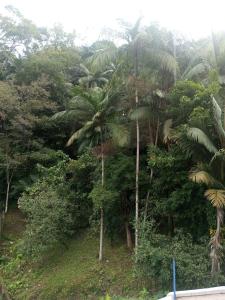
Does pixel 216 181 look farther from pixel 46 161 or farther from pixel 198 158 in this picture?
pixel 46 161

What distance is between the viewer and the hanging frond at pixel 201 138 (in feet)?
41.4

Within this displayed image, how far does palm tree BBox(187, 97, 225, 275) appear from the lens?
12.3 meters

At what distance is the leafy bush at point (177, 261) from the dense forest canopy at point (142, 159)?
0.03 m


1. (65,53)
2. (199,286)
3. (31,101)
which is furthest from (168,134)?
(65,53)

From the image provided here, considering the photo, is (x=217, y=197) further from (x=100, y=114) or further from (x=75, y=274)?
(x=75, y=274)

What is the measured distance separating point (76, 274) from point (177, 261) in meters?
4.85

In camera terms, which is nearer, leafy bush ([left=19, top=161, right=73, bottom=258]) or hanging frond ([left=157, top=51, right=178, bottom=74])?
hanging frond ([left=157, top=51, right=178, bottom=74])

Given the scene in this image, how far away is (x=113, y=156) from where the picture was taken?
17.2 meters

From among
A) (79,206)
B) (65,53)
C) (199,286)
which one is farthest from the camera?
(65,53)

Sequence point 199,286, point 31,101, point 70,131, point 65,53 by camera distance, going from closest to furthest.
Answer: point 199,286
point 31,101
point 70,131
point 65,53

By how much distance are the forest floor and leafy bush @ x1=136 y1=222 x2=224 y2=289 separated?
116 cm

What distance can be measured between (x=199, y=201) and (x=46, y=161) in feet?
34.7

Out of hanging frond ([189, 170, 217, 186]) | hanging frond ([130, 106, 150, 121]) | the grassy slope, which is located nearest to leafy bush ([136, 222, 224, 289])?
the grassy slope

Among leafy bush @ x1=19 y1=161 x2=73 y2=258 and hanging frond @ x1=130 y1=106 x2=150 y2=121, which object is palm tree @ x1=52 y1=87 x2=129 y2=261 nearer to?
hanging frond @ x1=130 y1=106 x2=150 y2=121
